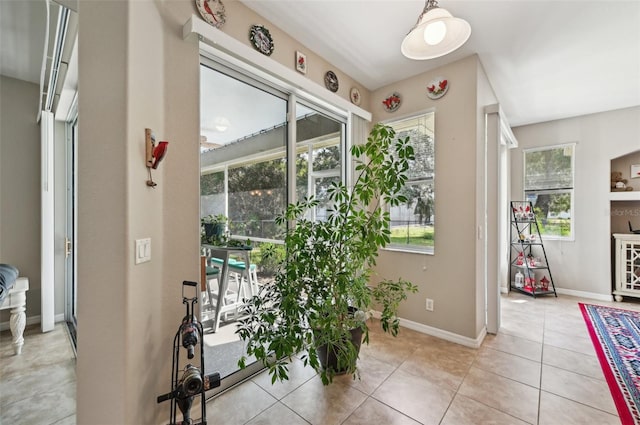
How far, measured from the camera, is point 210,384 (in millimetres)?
1341

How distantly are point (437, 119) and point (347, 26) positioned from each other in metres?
1.28

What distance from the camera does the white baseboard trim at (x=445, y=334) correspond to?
2.47 metres

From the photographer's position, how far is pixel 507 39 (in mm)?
2264

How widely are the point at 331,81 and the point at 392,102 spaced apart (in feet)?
2.66

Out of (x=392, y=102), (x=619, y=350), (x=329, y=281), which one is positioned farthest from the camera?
(x=392, y=102)

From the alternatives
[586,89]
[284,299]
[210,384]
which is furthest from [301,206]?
[586,89]

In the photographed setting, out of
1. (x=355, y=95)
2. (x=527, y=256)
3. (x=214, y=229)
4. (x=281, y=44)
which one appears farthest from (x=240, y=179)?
(x=527, y=256)

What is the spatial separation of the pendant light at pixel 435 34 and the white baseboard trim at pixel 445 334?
246 cm

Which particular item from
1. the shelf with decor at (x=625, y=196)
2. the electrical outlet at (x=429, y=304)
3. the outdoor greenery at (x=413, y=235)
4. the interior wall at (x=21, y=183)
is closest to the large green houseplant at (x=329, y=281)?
the electrical outlet at (x=429, y=304)

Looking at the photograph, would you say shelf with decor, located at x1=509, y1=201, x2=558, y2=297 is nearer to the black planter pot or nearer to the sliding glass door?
the black planter pot

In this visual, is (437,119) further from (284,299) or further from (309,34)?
(284,299)

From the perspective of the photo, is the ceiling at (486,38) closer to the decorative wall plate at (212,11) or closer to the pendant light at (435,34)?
the decorative wall plate at (212,11)

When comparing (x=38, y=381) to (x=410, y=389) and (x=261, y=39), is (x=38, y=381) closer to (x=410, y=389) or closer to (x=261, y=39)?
(x=410, y=389)

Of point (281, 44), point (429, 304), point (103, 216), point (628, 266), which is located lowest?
point (429, 304)
